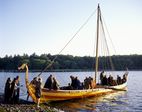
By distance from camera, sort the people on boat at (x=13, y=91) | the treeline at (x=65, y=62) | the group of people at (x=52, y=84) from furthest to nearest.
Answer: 1. the treeline at (x=65, y=62)
2. the group of people at (x=52, y=84)
3. the people on boat at (x=13, y=91)

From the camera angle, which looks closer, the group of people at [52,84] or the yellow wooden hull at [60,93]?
the yellow wooden hull at [60,93]

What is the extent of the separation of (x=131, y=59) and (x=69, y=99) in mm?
141295

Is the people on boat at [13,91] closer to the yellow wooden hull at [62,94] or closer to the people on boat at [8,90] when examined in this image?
the people on boat at [8,90]

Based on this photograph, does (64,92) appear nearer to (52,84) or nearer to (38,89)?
(52,84)

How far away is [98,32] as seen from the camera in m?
36.9

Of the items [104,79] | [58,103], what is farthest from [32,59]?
[58,103]

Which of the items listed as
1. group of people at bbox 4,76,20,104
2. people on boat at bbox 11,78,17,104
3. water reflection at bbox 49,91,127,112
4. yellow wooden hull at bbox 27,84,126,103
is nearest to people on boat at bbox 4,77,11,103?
group of people at bbox 4,76,20,104

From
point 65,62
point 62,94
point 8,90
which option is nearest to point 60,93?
point 62,94

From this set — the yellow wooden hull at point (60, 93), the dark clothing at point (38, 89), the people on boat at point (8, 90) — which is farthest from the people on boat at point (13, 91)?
the dark clothing at point (38, 89)

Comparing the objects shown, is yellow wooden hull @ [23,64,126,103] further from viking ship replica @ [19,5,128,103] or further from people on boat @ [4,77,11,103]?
people on boat @ [4,77,11,103]

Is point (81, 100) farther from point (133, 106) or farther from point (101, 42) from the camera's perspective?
point (101, 42)

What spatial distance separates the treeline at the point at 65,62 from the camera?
163 meters

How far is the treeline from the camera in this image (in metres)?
163

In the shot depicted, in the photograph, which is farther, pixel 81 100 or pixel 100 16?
pixel 100 16
